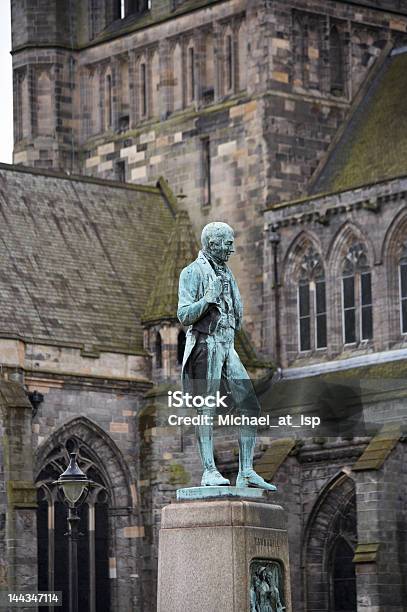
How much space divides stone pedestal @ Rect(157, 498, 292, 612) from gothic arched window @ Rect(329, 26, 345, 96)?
134 ft

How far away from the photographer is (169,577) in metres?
25.0

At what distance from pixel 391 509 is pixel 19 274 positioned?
1340 centimetres

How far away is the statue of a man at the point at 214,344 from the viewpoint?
1005 inches

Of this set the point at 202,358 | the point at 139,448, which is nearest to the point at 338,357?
the point at 139,448

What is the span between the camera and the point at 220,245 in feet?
85.5

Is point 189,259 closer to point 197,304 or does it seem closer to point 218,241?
point 218,241

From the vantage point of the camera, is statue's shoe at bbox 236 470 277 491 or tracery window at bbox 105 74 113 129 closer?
statue's shoe at bbox 236 470 277 491

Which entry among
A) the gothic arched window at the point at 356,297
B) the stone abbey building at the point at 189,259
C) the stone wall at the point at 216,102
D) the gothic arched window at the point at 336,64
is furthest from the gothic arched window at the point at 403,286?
A: the gothic arched window at the point at 336,64

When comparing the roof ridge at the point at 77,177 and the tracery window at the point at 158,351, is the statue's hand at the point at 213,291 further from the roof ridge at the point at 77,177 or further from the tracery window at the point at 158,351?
the roof ridge at the point at 77,177

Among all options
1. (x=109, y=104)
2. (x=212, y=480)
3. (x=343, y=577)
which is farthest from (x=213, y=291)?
(x=109, y=104)

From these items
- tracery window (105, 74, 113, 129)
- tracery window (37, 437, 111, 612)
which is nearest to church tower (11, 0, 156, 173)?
tracery window (105, 74, 113, 129)

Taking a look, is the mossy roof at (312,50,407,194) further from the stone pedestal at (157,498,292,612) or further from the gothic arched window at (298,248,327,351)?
the stone pedestal at (157,498,292,612)

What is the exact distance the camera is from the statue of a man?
25.5 metres

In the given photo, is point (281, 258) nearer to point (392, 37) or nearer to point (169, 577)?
point (392, 37)
